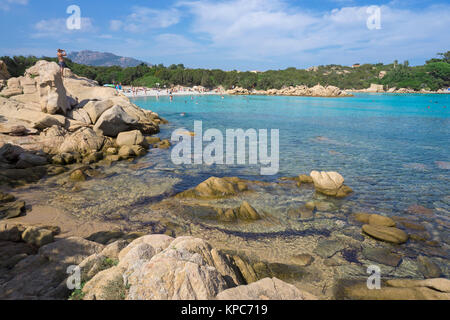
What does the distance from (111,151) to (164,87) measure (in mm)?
103214

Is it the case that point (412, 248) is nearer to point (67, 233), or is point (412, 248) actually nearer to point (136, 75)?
point (67, 233)

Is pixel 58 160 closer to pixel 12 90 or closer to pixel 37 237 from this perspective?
pixel 37 237

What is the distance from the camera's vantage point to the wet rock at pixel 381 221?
348 inches

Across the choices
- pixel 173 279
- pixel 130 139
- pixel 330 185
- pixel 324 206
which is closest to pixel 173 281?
pixel 173 279

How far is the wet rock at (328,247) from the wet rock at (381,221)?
6.43 ft

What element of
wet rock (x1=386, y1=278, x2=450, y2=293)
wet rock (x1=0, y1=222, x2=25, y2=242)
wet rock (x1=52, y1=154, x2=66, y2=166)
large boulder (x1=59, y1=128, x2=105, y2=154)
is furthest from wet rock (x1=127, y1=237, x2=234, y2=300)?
large boulder (x1=59, y1=128, x2=105, y2=154)

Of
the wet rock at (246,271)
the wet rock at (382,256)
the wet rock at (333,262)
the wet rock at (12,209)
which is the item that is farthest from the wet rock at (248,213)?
the wet rock at (12,209)

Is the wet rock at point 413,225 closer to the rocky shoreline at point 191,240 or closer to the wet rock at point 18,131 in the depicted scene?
the rocky shoreline at point 191,240

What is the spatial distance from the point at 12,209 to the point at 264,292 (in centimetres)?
1009

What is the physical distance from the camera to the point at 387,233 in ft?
27.1

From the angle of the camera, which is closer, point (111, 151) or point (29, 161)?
point (29, 161)

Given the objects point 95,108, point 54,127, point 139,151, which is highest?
point 95,108

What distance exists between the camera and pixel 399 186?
1280cm

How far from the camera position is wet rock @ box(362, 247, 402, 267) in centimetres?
714
